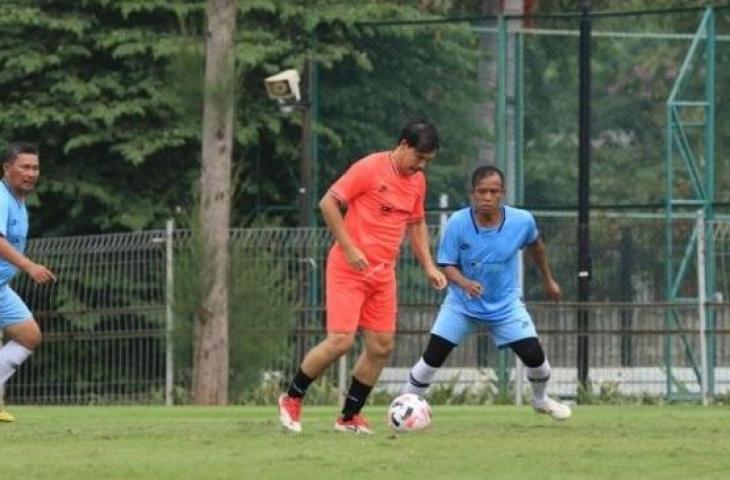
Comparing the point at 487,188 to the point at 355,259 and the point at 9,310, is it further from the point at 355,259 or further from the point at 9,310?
the point at 9,310

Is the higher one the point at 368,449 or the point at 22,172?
the point at 22,172

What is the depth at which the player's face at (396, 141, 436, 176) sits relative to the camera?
15062 millimetres

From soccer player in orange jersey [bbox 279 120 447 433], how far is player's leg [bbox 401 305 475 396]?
1.15m

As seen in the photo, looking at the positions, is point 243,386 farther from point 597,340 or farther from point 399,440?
point 399,440

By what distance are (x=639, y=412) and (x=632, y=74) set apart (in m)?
10.3

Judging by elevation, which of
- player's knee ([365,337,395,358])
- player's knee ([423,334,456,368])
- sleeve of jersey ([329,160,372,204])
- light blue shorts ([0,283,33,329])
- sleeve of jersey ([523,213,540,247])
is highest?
sleeve of jersey ([329,160,372,204])

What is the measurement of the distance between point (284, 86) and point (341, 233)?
1187 cm

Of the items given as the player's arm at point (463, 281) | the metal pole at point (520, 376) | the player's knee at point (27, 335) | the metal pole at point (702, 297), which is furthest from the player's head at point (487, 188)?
the metal pole at point (520, 376)

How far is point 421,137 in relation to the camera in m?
14.9

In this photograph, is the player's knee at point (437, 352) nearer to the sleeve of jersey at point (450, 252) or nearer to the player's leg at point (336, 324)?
the sleeve of jersey at point (450, 252)

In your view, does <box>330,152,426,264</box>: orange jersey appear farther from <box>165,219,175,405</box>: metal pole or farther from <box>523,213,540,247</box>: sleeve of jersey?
<box>165,219,175,405</box>: metal pole

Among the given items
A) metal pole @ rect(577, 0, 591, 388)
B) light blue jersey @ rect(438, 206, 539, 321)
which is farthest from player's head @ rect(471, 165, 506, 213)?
metal pole @ rect(577, 0, 591, 388)

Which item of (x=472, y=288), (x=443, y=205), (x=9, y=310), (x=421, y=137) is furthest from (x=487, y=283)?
(x=443, y=205)

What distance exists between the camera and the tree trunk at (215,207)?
24.3 m
